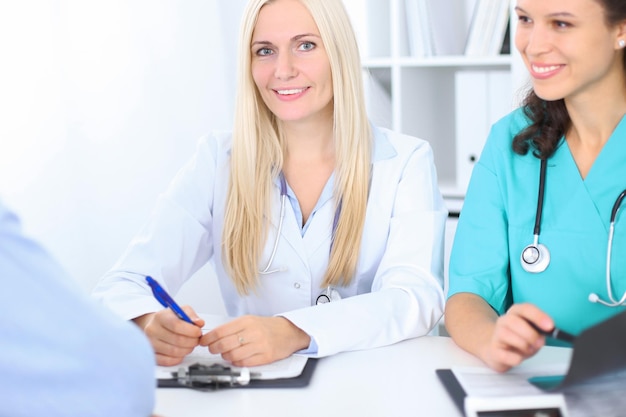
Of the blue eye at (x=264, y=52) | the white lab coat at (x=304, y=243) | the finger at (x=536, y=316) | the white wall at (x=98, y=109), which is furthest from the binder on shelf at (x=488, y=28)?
the finger at (x=536, y=316)

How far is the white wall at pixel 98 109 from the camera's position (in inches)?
102

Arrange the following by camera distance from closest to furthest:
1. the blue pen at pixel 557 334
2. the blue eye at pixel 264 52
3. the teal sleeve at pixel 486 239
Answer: the blue pen at pixel 557 334
the teal sleeve at pixel 486 239
the blue eye at pixel 264 52

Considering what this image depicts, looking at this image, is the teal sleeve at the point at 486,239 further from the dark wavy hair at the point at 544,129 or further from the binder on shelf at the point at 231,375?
the binder on shelf at the point at 231,375

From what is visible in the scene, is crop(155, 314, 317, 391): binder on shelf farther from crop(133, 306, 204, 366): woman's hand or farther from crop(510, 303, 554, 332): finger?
crop(510, 303, 554, 332): finger

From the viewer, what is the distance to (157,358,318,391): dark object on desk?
1333 millimetres

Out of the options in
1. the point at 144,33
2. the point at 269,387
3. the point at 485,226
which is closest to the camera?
the point at 269,387

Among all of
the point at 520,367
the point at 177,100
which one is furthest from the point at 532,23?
the point at 177,100

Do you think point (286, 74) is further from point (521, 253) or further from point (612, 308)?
point (612, 308)

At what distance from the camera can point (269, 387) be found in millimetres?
1326

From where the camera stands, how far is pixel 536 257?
5.38 ft

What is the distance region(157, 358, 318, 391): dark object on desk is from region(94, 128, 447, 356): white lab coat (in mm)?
303

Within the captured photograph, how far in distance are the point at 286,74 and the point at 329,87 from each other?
107 millimetres

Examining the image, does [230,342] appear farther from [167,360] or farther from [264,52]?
[264,52]

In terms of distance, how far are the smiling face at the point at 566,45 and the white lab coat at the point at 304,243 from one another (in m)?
0.38
